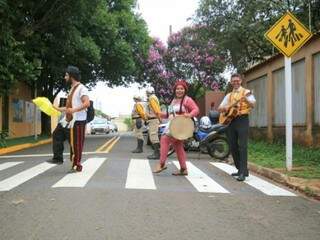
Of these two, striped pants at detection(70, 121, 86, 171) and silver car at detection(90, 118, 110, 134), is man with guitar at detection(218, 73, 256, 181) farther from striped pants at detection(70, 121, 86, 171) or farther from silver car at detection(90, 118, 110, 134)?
silver car at detection(90, 118, 110, 134)

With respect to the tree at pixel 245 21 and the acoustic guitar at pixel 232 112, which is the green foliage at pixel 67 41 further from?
the acoustic guitar at pixel 232 112

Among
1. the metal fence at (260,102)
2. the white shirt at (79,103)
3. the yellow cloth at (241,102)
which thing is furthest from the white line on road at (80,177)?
the metal fence at (260,102)

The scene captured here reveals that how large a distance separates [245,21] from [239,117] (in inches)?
595

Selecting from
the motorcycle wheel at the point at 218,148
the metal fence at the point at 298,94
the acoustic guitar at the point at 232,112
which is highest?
the metal fence at the point at 298,94

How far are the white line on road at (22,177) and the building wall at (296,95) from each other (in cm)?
800

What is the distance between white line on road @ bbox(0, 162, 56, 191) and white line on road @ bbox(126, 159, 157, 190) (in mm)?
1688

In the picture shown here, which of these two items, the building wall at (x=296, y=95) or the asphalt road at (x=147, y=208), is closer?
the asphalt road at (x=147, y=208)

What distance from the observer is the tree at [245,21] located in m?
25.1

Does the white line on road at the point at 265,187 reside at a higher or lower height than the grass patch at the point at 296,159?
lower

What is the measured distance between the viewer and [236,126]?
11.7 m

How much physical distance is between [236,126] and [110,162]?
12.8 ft

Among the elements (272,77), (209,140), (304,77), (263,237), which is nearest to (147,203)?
(263,237)

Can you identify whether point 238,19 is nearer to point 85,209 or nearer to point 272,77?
point 272,77

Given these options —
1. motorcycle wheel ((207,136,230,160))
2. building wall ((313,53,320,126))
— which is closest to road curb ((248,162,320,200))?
motorcycle wheel ((207,136,230,160))
